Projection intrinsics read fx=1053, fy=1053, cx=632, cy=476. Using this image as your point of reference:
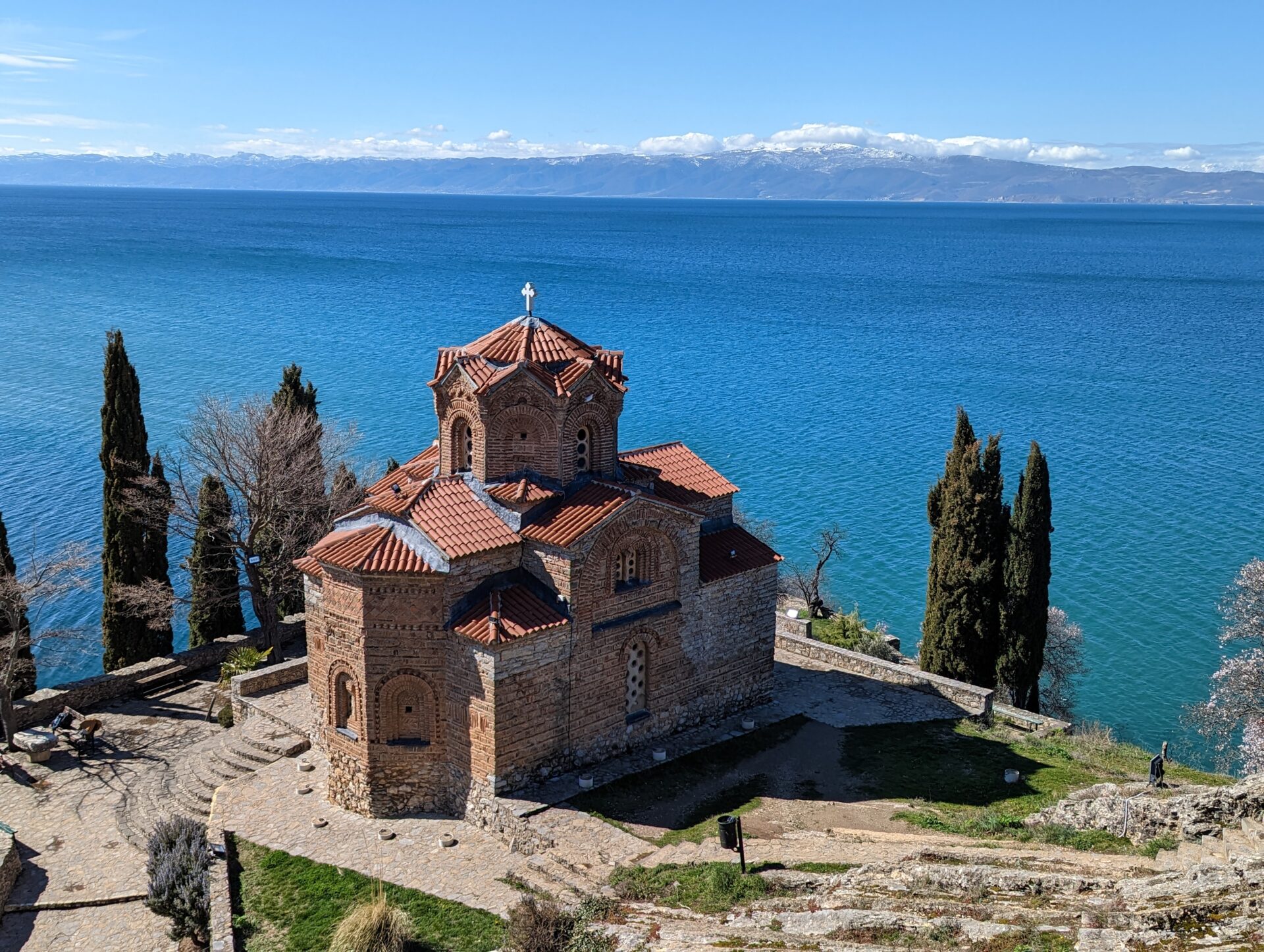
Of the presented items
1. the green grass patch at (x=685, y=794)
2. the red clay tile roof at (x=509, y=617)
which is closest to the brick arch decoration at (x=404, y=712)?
the red clay tile roof at (x=509, y=617)

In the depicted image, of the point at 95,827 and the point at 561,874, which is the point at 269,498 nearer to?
the point at 95,827

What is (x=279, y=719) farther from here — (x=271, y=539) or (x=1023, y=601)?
(x=1023, y=601)

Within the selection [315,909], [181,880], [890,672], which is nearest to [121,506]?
[181,880]

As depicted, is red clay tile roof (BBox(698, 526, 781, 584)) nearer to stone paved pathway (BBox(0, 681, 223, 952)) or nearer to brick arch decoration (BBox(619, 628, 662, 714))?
brick arch decoration (BBox(619, 628, 662, 714))

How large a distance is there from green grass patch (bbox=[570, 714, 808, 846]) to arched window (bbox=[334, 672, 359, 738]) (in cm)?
477

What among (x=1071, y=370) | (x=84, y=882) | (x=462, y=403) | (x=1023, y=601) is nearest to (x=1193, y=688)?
(x=1023, y=601)

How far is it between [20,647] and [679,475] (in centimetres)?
1644

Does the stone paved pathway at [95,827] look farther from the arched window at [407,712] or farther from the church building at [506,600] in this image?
the arched window at [407,712]

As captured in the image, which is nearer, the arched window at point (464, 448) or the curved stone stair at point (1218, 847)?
the curved stone stair at point (1218, 847)

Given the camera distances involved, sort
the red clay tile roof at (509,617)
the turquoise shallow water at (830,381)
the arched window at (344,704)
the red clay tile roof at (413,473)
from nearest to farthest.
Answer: the red clay tile roof at (509,617)
the arched window at (344,704)
the red clay tile roof at (413,473)
the turquoise shallow water at (830,381)

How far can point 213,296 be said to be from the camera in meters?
102

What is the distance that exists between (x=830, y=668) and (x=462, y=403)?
42.0 feet

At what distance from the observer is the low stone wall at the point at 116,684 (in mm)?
25797

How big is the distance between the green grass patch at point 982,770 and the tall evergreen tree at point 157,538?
19238 millimetres
